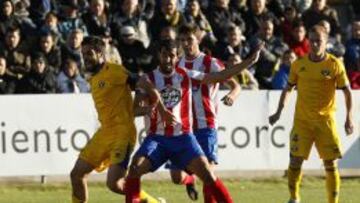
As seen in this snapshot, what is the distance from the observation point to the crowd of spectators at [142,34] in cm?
2038

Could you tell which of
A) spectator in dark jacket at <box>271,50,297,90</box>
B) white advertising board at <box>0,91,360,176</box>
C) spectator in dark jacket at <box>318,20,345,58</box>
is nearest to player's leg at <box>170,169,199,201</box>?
white advertising board at <box>0,91,360,176</box>

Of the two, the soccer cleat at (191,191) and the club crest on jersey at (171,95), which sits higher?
the club crest on jersey at (171,95)

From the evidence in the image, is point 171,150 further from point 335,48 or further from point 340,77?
point 335,48

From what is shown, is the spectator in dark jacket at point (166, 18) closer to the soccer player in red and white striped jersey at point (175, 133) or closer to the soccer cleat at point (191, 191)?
the soccer cleat at point (191, 191)

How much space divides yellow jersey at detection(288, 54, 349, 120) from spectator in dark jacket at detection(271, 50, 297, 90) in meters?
5.49

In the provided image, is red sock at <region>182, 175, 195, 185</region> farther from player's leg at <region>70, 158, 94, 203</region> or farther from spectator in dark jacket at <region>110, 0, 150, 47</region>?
spectator in dark jacket at <region>110, 0, 150, 47</region>

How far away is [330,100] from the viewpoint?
1528cm

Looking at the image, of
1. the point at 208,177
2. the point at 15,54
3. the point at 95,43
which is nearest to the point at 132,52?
the point at 15,54

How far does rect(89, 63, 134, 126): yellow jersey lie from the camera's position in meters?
13.7

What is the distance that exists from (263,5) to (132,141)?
9103 mm

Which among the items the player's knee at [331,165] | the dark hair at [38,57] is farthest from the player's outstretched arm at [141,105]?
the dark hair at [38,57]

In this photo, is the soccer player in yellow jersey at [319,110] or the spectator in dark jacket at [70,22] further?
the spectator in dark jacket at [70,22]

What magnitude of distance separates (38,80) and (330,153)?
20.5 feet

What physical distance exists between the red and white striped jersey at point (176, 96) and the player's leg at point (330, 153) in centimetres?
260
